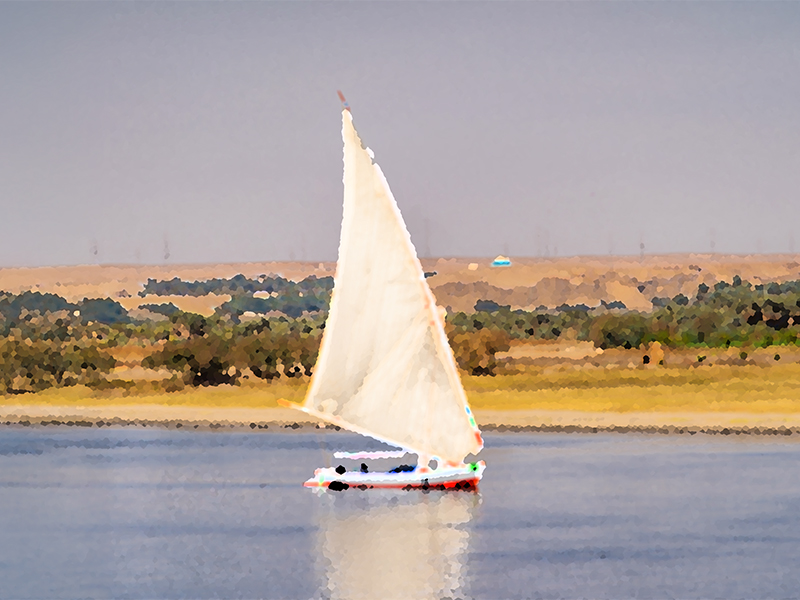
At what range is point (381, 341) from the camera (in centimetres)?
3603

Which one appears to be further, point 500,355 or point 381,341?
point 500,355

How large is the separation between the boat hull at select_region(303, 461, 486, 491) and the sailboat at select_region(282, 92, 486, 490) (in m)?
1.34

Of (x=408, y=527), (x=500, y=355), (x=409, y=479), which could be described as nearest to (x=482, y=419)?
(x=409, y=479)

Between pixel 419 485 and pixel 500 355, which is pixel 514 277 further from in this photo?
pixel 419 485

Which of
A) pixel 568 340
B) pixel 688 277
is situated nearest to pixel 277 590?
pixel 568 340

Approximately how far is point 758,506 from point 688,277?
378 feet

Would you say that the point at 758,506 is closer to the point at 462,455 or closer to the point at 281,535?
the point at 462,455

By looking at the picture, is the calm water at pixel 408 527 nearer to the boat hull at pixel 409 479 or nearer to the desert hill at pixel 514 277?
the boat hull at pixel 409 479

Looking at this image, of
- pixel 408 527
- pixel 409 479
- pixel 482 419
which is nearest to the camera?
pixel 408 527

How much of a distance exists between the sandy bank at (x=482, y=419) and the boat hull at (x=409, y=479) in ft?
60.4

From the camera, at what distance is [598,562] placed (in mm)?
30688

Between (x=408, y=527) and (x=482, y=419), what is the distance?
2460cm

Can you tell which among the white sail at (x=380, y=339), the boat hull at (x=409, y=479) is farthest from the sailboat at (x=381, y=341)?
the boat hull at (x=409, y=479)

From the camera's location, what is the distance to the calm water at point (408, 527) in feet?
95.0
